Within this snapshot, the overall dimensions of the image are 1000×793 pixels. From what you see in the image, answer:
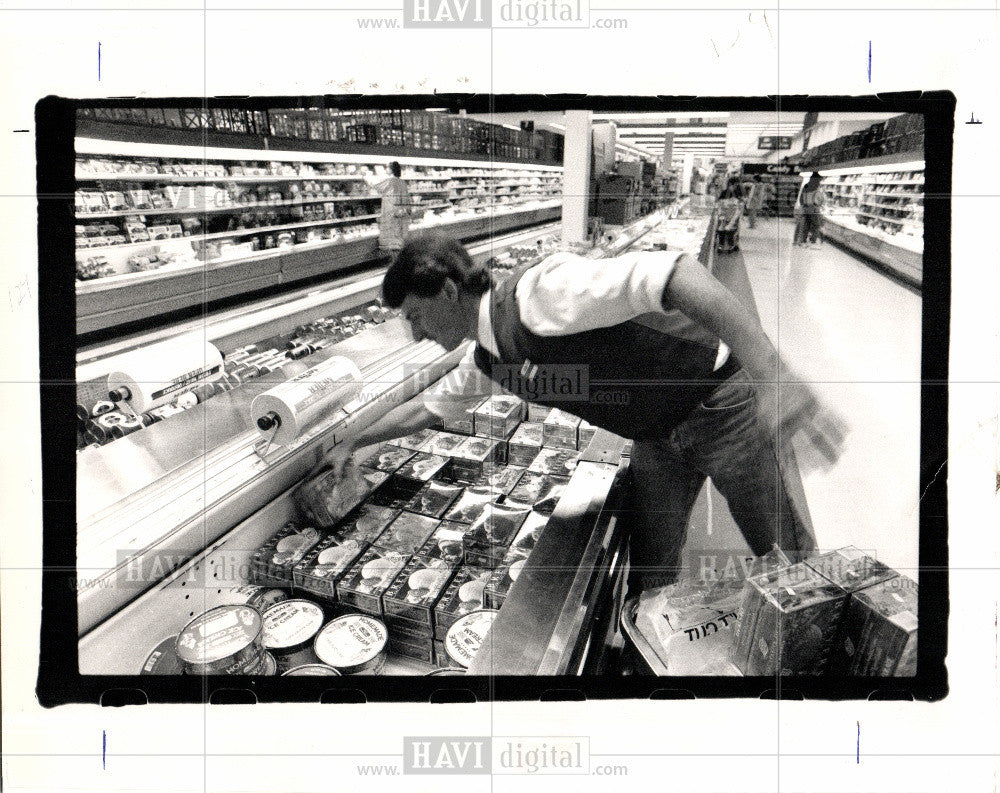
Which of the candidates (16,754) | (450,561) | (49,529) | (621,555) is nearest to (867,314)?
(621,555)

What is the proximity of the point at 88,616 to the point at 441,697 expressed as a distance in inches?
28.3

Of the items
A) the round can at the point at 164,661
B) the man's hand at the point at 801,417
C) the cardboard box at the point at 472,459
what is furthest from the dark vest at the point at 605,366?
the round can at the point at 164,661

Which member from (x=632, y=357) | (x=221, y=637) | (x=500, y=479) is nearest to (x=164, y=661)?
(x=221, y=637)

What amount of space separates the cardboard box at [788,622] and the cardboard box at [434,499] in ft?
2.30

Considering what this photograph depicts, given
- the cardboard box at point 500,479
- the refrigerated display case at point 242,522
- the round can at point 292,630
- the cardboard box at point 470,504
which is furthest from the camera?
the cardboard box at point 500,479

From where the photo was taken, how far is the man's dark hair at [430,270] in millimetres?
1337

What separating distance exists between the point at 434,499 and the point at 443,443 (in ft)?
0.61

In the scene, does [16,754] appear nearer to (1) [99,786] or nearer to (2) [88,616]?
(1) [99,786]

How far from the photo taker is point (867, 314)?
1431 millimetres

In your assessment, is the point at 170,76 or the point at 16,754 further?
the point at 16,754

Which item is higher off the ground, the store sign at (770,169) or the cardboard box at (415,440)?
the store sign at (770,169)

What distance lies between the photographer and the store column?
1.30 metres

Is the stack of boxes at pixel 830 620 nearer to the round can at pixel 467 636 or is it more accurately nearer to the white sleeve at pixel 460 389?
the round can at pixel 467 636

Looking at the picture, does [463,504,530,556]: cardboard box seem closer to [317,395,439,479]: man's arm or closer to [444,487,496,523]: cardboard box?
[444,487,496,523]: cardboard box
